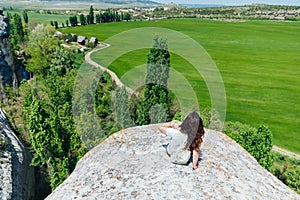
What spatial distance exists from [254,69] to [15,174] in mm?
66927

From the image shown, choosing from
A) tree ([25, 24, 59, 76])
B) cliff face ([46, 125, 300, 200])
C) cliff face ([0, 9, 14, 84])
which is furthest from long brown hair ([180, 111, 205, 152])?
tree ([25, 24, 59, 76])

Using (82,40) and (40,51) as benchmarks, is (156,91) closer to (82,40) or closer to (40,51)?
(40,51)

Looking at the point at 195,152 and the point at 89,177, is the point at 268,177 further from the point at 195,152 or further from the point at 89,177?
the point at 89,177

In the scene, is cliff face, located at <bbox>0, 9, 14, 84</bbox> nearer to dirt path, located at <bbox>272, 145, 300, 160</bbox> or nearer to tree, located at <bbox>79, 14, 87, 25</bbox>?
dirt path, located at <bbox>272, 145, 300, 160</bbox>

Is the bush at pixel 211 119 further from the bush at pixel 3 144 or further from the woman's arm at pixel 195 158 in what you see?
the bush at pixel 3 144

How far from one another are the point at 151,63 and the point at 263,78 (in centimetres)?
3965

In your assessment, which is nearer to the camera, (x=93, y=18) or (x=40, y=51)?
(x=40, y=51)

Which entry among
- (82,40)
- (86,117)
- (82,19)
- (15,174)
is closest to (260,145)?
(86,117)

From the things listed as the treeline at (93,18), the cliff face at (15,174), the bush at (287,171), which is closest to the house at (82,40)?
the treeline at (93,18)

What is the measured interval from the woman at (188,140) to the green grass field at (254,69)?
1274 inches

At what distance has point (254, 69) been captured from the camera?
76.2m

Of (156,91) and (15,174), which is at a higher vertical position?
(156,91)

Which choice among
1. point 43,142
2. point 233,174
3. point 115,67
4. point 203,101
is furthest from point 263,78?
point 233,174

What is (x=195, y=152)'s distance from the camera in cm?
1105
